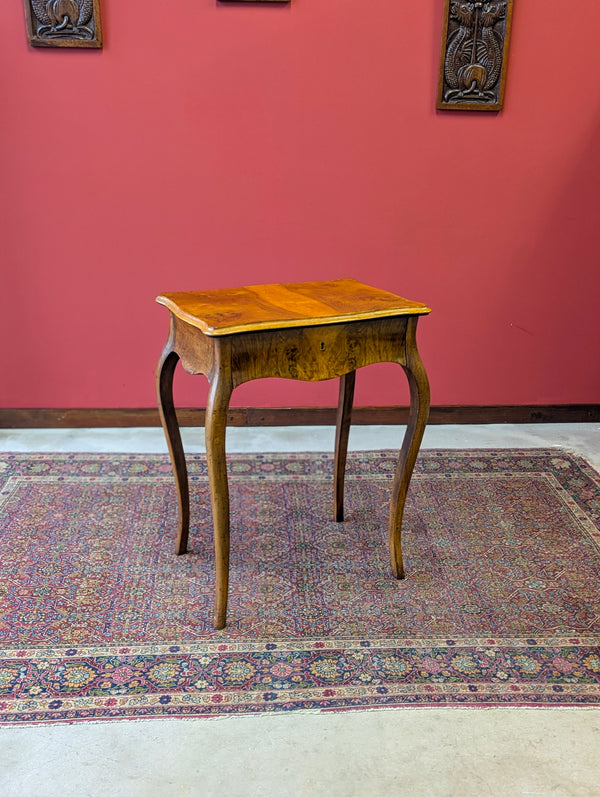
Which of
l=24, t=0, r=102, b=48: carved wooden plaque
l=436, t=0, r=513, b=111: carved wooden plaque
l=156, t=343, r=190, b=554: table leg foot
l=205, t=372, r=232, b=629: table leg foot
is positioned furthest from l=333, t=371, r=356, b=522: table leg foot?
l=24, t=0, r=102, b=48: carved wooden plaque

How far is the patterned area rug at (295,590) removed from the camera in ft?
5.35

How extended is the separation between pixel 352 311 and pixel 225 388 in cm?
36

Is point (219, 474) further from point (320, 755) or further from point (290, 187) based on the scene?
point (290, 187)

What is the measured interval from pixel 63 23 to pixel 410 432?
193 cm

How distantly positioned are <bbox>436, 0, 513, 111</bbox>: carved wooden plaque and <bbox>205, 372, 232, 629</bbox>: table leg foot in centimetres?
173

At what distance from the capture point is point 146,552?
2150 mm

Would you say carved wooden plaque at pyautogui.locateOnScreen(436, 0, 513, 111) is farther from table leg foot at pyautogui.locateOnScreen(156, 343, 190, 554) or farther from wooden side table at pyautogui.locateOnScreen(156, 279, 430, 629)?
table leg foot at pyautogui.locateOnScreen(156, 343, 190, 554)

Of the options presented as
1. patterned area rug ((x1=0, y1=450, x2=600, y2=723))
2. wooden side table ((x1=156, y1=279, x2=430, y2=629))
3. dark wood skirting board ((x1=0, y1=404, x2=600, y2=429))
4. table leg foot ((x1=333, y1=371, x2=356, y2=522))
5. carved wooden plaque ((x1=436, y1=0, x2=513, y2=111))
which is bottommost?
patterned area rug ((x1=0, y1=450, x2=600, y2=723))

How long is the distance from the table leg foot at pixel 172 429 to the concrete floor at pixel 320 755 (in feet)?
2.22

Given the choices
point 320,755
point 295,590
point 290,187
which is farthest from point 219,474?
point 290,187

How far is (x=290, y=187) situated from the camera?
2.84 meters

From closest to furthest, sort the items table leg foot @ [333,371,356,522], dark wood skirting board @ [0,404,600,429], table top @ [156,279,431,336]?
table top @ [156,279,431,336] < table leg foot @ [333,371,356,522] < dark wood skirting board @ [0,404,600,429]

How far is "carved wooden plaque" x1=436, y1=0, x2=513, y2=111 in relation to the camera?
2678 mm

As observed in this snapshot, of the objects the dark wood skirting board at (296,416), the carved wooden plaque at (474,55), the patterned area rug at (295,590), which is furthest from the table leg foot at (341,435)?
the carved wooden plaque at (474,55)
